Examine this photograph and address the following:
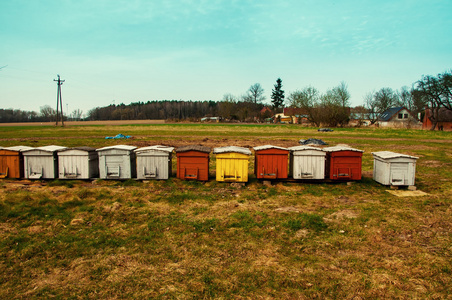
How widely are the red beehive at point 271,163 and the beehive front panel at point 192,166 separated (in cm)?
190

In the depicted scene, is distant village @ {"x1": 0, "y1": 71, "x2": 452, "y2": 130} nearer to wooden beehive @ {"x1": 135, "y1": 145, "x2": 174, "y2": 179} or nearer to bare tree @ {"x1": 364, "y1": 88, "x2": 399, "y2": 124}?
bare tree @ {"x1": 364, "y1": 88, "x2": 399, "y2": 124}

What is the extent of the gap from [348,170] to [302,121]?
219 ft

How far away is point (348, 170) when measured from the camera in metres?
10.3

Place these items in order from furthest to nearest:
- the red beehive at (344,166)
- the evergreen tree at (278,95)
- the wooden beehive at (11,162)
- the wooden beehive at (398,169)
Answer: the evergreen tree at (278,95) < the wooden beehive at (11,162) < the red beehive at (344,166) < the wooden beehive at (398,169)

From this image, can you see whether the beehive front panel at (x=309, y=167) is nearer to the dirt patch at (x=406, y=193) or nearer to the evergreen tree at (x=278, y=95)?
the dirt patch at (x=406, y=193)

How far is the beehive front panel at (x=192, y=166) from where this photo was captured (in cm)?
1032

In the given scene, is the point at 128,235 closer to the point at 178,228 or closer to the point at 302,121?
the point at 178,228

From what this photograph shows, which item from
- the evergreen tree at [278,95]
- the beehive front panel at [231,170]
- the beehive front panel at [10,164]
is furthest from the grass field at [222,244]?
the evergreen tree at [278,95]

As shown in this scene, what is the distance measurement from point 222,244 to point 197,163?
4.82 m

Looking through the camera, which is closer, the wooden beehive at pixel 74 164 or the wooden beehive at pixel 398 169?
the wooden beehive at pixel 398 169

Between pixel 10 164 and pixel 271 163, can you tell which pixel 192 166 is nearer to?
pixel 271 163

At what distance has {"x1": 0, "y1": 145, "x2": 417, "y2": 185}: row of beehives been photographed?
1010cm

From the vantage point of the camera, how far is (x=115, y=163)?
10406 mm

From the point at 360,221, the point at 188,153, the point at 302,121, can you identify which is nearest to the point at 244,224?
the point at 360,221
